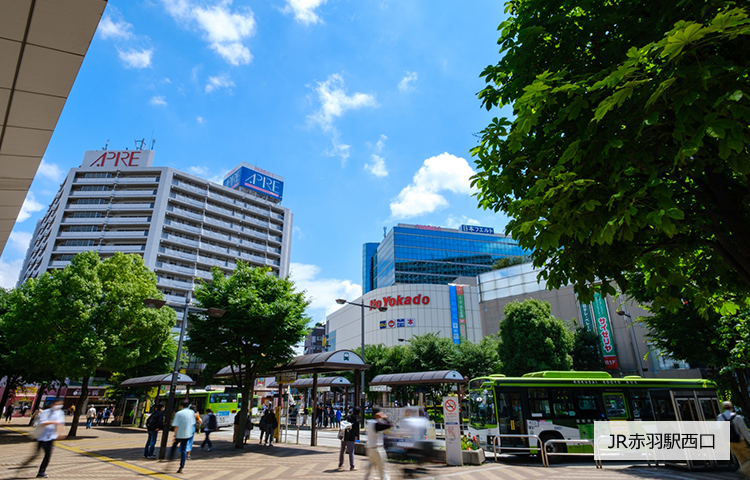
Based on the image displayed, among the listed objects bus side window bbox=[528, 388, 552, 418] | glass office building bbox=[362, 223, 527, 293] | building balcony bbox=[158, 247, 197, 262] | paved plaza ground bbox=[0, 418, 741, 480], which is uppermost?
glass office building bbox=[362, 223, 527, 293]

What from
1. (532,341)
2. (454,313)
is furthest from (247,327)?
(454,313)

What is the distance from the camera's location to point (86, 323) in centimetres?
2091

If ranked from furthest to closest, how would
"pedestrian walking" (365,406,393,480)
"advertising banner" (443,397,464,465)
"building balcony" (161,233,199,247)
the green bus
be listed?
1. "building balcony" (161,233,199,247)
2. the green bus
3. "advertising banner" (443,397,464,465)
4. "pedestrian walking" (365,406,393,480)

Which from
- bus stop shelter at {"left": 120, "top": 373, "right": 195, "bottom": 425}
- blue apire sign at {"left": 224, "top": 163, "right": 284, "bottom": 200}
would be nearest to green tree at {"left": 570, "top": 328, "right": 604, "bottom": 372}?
bus stop shelter at {"left": 120, "top": 373, "right": 195, "bottom": 425}

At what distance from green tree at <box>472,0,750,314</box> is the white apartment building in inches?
2497

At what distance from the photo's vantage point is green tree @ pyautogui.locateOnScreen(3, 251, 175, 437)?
20.2 m

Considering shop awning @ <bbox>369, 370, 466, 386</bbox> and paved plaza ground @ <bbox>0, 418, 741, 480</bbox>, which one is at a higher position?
shop awning @ <bbox>369, 370, 466, 386</bbox>

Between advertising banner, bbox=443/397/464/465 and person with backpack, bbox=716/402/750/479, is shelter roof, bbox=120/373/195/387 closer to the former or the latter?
advertising banner, bbox=443/397/464/465

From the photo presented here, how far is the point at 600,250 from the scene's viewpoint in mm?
5570

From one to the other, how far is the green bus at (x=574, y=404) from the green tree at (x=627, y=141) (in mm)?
9863

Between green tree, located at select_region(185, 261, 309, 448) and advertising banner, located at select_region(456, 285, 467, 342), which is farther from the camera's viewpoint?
advertising banner, located at select_region(456, 285, 467, 342)

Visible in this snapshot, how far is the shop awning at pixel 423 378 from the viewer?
20.6m

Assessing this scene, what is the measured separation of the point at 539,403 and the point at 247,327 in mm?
11860

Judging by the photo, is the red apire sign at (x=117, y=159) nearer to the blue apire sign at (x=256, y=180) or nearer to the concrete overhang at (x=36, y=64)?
the blue apire sign at (x=256, y=180)
